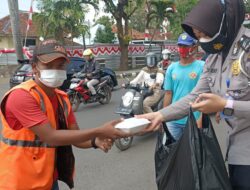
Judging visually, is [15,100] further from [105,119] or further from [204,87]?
[105,119]

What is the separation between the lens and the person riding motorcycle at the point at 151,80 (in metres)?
7.25

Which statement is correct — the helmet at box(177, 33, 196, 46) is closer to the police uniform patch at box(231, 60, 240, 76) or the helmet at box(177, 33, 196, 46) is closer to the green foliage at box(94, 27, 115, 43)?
the police uniform patch at box(231, 60, 240, 76)

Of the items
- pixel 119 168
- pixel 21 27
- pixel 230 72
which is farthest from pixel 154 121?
pixel 21 27

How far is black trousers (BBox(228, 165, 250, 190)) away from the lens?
2131 millimetres

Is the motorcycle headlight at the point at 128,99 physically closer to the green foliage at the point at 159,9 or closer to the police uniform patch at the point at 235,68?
the police uniform patch at the point at 235,68

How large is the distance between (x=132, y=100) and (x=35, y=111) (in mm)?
4751

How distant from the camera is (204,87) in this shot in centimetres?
244

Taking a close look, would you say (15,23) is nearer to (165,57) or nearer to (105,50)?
(165,57)

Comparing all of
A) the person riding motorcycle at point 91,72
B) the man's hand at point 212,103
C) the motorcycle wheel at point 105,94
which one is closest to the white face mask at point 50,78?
the man's hand at point 212,103

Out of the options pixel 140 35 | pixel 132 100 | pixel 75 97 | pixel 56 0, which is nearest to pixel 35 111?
pixel 132 100

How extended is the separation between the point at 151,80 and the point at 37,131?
17.3 ft

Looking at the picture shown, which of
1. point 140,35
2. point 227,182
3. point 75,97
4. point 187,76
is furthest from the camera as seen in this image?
point 140,35

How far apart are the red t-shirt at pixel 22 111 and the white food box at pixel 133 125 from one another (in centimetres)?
43

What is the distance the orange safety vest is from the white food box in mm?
406
